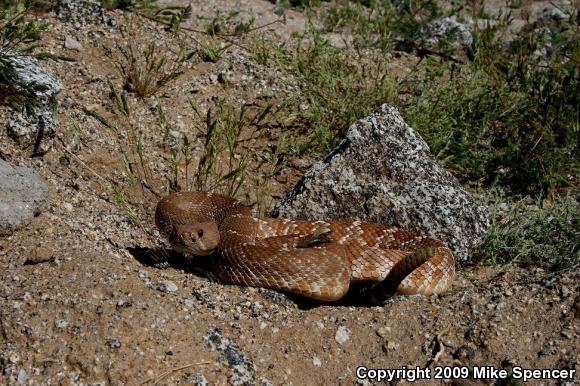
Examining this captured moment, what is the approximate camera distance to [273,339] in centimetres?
502

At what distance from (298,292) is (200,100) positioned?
9.50 ft

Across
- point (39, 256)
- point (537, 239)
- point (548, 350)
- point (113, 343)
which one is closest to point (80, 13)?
point (39, 256)

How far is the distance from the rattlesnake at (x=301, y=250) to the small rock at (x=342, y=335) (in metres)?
0.49

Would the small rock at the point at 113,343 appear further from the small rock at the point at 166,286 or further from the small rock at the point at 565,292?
the small rock at the point at 565,292

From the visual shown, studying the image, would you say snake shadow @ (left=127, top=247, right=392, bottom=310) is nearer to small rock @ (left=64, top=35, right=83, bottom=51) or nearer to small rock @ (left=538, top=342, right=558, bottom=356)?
small rock @ (left=538, top=342, right=558, bottom=356)

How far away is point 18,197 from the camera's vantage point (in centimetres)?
556

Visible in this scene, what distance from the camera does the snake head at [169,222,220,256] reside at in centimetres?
559

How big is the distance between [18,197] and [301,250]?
202 centimetres

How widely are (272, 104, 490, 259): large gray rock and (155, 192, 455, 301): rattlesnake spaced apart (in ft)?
0.71

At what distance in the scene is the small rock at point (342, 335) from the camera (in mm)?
5082

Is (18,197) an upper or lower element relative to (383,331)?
upper

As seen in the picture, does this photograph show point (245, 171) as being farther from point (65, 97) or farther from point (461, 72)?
point (461, 72)

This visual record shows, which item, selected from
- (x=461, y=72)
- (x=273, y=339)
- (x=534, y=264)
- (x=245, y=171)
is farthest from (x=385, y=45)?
(x=273, y=339)

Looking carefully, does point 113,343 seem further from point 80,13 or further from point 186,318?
point 80,13
